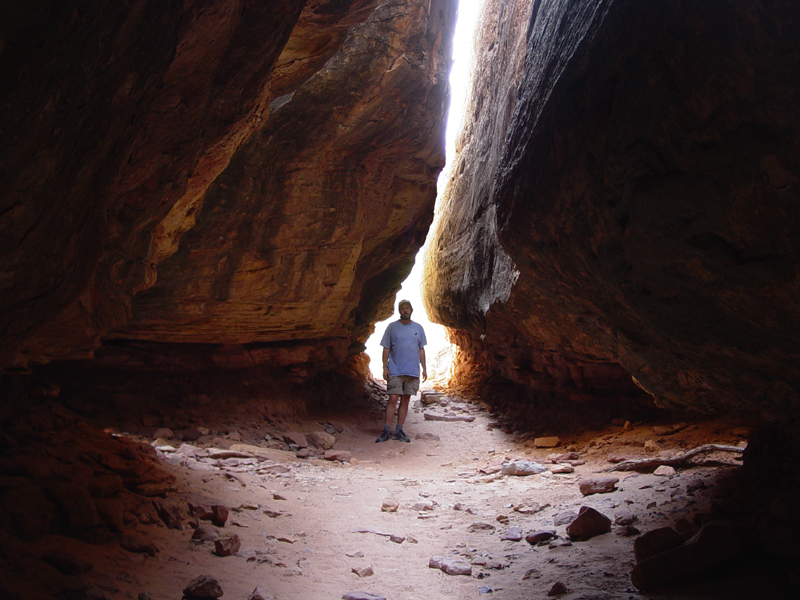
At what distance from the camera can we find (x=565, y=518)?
140 inches

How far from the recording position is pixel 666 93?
6.76 feet

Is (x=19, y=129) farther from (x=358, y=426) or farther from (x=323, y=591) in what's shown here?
(x=358, y=426)

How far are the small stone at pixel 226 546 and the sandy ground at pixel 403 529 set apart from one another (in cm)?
4

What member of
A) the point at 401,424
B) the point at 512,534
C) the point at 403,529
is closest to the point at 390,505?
the point at 403,529

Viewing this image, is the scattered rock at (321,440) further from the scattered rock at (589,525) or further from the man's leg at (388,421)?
the scattered rock at (589,525)

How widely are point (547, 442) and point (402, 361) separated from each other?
7.56ft

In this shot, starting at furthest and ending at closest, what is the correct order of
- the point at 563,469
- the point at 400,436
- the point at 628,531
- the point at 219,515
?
the point at 400,436 < the point at 563,469 < the point at 219,515 < the point at 628,531

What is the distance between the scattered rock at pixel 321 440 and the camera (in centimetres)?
685

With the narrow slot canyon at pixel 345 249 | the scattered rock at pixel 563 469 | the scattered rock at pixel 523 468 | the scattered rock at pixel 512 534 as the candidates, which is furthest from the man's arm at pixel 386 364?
the scattered rock at pixel 512 534

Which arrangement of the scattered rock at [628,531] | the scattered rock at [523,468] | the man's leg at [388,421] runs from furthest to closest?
1. the man's leg at [388,421]
2. the scattered rock at [523,468]
3. the scattered rock at [628,531]

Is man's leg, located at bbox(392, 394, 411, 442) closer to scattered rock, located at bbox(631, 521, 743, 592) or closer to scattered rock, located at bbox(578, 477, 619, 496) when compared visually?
scattered rock, located at bbox(578, 477, 619, 496)

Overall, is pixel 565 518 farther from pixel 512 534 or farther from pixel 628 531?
pixel 628 531

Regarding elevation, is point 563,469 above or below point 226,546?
below

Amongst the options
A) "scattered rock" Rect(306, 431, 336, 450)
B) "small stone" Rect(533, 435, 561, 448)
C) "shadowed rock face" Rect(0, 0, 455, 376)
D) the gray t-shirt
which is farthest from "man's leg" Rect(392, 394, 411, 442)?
"small stone" Rect(533, 435, 561, 448)
